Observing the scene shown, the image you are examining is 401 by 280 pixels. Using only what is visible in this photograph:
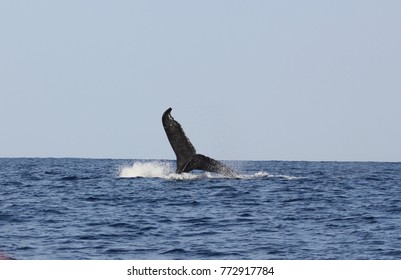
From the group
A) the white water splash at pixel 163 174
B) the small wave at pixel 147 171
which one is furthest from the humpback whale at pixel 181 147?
the small wave at pixel 147 171

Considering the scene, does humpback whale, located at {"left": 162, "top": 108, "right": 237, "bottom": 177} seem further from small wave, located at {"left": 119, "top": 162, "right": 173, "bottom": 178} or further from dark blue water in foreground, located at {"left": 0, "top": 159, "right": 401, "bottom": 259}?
small wave, located at {"left": 119, "top": 162, "right": 173, "bottom": 178}

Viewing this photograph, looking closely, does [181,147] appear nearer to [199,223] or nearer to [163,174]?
[163,174]

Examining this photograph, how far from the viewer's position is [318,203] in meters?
21.2

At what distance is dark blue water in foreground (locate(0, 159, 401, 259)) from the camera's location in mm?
13125

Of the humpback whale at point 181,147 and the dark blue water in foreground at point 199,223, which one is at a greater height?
the humpback whale at point 181,147

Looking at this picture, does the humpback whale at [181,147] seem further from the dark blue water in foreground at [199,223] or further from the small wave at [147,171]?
the small wave at [147,171]

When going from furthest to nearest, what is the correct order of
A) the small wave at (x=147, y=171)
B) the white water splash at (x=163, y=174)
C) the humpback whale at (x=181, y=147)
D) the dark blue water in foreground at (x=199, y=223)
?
the small wave at (x=147, y=171), the white water splash at (x=163, y=174), the humpback whale at (x=181, y=147), the dark blue water in foreground at (x=199, y=223)

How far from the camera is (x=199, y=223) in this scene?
54.3ft

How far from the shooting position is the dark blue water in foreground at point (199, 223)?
13.1 meters

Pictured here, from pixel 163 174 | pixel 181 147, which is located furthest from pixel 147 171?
pixel 181 147

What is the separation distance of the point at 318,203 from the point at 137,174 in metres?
15.2

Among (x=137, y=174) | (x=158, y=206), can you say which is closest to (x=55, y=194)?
(x=158, y=206)

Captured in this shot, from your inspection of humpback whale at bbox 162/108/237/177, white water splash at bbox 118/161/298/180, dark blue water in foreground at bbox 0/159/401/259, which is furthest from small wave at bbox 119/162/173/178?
dark blue water in foreground at bbox 0/159/401/259
